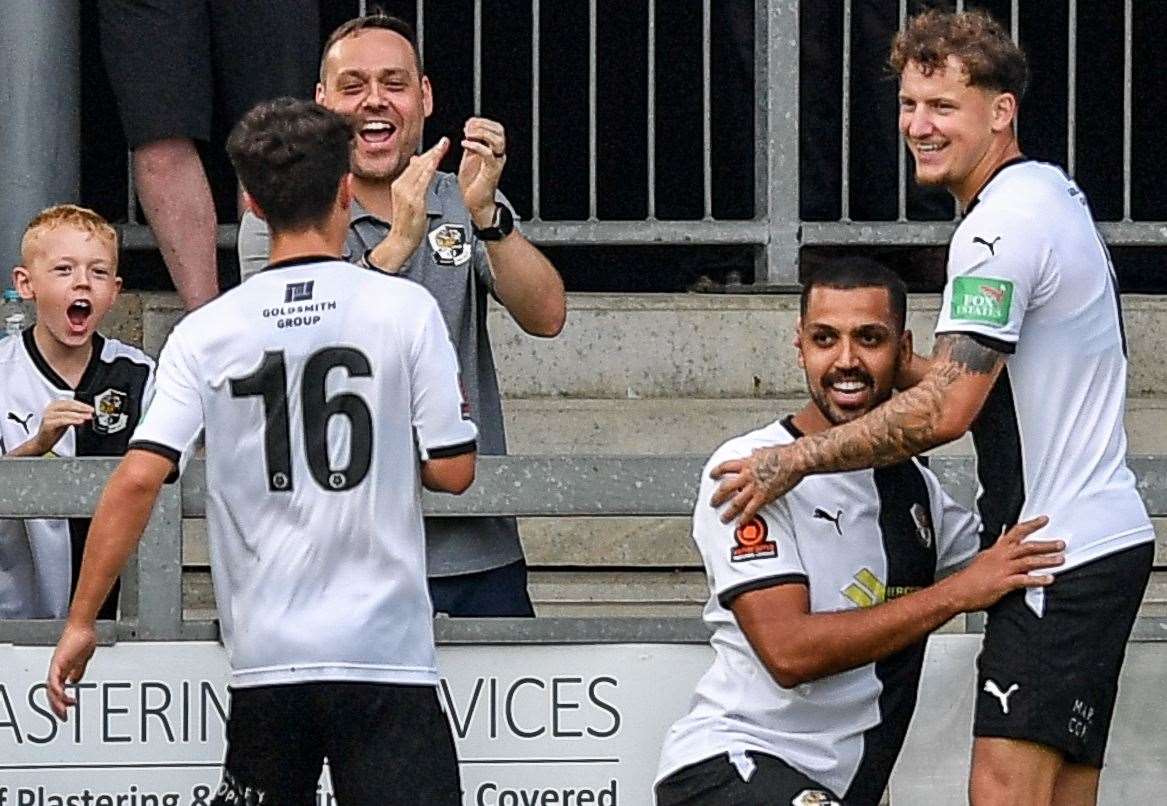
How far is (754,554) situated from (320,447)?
763 millimetres

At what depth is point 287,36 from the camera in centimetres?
672

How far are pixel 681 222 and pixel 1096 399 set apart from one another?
11.3ft

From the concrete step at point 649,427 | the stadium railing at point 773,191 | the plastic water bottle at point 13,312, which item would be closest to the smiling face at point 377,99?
the plastic water bottle at point 13,312

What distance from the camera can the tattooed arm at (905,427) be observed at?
414 centimetres

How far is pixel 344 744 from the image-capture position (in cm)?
419

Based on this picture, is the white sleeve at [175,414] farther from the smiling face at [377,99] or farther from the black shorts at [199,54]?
the black shorts at [199,54]

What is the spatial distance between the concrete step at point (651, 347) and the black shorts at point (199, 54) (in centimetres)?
83

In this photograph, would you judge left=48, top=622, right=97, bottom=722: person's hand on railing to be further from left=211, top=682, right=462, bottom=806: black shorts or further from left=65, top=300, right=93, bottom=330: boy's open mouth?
left=65, top=300, right=93, bottom=330: boy's open mouth

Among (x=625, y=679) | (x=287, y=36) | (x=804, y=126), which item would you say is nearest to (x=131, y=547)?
(x=625, y=679)

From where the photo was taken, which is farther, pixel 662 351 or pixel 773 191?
pixel 773 191

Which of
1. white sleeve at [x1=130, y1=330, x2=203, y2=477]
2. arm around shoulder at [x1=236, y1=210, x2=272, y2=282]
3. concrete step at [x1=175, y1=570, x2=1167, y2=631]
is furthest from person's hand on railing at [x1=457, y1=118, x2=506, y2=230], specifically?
concrete step at [x1=175, y1=570, x2=1167, y2=631]

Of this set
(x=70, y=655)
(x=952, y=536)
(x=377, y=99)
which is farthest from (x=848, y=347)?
(x=70, y=655)

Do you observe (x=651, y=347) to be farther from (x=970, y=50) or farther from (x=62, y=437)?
(x=970, y=50)

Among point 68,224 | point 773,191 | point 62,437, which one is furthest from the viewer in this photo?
point 773,191
